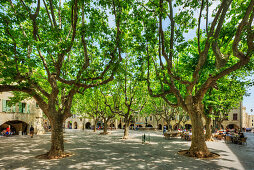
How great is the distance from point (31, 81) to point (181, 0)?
9.68 meters

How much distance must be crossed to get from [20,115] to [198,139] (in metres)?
26.8

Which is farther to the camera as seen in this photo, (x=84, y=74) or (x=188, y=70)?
(x=188, y=70)

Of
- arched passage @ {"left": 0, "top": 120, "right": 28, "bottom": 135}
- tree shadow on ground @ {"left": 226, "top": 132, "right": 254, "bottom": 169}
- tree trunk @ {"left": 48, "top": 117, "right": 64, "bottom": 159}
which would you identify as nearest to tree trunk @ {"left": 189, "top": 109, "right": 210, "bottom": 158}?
tree shadow on ground @ {"left": 226, "top": 132, "right": 254, "bottom": 169}

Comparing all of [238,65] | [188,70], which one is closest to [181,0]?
→ [238,65]

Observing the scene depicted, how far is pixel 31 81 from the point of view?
9.92 meters

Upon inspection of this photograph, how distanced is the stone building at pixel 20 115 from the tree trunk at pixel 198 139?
25413mm

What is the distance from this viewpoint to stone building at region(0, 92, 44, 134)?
78.4ft

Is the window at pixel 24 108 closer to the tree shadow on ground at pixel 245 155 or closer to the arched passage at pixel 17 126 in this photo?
the arched passage at pixel 17 126

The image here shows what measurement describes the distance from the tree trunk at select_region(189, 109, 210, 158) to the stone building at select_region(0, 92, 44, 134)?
2541 cm

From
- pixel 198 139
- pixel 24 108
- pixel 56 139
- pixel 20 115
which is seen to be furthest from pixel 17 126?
pixel 198 139

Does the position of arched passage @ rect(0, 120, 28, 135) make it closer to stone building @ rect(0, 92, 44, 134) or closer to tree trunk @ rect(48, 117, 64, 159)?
stone building @ rect(0, 92, 44, 134)

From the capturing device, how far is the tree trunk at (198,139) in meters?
10.5

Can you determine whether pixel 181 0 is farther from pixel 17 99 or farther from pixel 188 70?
pixel 17 99

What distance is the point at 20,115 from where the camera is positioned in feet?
86.2
